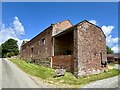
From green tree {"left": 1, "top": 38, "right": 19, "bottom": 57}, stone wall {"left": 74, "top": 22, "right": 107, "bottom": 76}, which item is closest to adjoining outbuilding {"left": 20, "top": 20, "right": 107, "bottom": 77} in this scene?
stone wall {"left": 74, "top": 22, "right": 107, "bottom": 76}

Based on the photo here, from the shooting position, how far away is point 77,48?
67.8ft

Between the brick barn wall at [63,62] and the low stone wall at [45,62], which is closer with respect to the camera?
the brick barn wall at [63,62]

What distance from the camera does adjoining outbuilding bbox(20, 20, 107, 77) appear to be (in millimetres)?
20859

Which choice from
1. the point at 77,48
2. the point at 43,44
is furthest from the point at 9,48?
the point at 77,48

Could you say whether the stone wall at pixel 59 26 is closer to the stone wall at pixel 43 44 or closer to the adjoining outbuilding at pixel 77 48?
the adjoining outbuilding at pixel 77 48

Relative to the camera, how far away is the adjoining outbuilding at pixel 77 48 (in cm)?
2086

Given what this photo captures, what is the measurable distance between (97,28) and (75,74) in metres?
7.57

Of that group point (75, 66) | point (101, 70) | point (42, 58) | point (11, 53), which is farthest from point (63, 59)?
point (11, 53)

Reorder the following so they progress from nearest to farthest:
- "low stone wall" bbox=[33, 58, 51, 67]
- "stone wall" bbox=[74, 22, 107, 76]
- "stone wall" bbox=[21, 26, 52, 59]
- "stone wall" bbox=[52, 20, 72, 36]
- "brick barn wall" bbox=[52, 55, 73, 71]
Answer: "stone wall" bbox=[74, 22, 107, 76], "brick barn wall" bbox=[52, 55, 73, 71], "low stone wall" bbox=[33, 58, 51, 67], "stone wall" bbox=[52, 20, 72, 36], "stone wall" bbox=[21, 26, 52, 59]

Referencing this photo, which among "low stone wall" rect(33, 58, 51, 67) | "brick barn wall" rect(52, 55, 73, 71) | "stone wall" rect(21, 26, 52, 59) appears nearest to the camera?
"brick barn wall" rect(52, 55, 73, 71)

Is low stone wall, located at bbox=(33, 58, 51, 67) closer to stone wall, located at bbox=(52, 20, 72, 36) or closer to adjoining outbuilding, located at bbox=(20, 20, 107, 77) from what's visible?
adjoining outbuilding, located at bbox=(20, 20, 107, 77)

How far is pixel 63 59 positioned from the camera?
2358 centimetres

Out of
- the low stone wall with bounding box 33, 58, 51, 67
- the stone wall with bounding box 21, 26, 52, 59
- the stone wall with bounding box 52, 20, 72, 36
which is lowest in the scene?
the low stone wall with bounding box 33, 58, 51, 67

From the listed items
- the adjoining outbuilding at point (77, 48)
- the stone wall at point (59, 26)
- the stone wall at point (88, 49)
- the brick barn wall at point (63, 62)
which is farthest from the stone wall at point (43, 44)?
the stone wall at point (88, 49)
